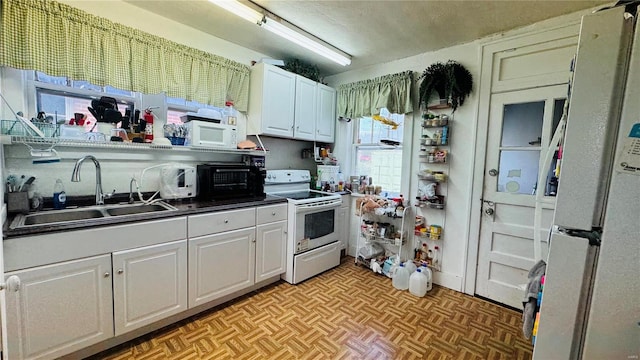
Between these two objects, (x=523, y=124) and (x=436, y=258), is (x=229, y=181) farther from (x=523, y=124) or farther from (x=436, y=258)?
(x=523, y=124)

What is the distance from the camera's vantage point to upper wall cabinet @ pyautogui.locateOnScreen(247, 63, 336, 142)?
9.51 feet

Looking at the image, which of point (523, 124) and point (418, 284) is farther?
point (418, 284)

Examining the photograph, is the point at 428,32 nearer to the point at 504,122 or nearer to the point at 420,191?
the point at 504,122

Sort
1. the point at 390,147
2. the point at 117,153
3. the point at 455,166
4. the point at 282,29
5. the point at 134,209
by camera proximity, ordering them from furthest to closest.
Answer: the point at 390,147, the point at 455,166, the point at 282,29, the point at 117,153, the point at 134,209

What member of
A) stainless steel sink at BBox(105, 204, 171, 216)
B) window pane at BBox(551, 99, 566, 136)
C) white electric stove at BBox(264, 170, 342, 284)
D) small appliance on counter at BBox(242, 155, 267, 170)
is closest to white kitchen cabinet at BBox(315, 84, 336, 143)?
white electric stove at BBox(264, 170, 342, 284)

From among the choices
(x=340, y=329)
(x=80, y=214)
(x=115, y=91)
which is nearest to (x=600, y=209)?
(x=340, y=329)

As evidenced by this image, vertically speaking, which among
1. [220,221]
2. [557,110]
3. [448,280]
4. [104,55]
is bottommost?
[448,280]

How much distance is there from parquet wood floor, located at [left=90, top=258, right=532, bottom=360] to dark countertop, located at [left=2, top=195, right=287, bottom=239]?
90 centimetres

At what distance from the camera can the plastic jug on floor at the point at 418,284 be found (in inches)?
105

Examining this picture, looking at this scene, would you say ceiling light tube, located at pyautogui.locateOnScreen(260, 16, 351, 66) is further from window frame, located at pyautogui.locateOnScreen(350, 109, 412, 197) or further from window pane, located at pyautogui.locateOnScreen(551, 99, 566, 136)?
window pane, located at pyautogui.locateOnScreen(551, 99, 566, 136)

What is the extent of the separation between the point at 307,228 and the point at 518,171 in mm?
2107

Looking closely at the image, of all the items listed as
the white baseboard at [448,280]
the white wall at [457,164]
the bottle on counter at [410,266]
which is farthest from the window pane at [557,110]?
the bottle on counter at [410,266]

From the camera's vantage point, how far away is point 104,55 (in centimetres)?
208

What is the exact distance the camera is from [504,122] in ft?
8.23
